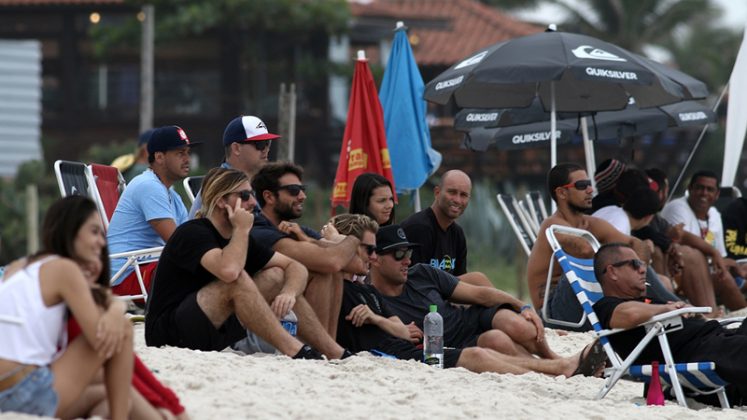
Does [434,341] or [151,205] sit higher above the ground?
[151,205]

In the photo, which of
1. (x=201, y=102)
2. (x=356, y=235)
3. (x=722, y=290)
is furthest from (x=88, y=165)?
(x=201, y=102)

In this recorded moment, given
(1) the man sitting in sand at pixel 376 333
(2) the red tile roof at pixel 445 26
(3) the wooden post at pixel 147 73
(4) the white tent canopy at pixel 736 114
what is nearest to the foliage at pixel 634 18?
(2) the red tile roof at pixel 445 26

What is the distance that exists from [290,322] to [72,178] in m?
2.50

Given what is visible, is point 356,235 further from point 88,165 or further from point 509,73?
point 509,73

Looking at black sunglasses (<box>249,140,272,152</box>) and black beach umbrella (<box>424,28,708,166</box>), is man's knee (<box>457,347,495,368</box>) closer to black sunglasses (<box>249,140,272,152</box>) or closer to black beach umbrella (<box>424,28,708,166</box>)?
black sunglasses (<box>249,140,272,152</box>)

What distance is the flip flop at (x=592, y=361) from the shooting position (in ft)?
25.2

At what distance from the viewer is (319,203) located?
71.4 feet

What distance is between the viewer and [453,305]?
8.13 m

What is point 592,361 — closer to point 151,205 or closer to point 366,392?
point 366,392

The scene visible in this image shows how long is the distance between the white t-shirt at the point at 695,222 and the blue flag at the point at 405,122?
2388 mm

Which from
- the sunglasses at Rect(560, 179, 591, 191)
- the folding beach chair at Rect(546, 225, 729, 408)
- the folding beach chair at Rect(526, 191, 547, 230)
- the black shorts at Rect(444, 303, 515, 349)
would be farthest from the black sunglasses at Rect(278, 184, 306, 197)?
the folding beach chair at Rect(526, 191, 547, 230)

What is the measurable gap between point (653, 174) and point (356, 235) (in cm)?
504

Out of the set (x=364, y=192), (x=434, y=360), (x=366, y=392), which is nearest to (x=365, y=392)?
(x=366, y=392)

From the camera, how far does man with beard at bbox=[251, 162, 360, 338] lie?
282 inches
